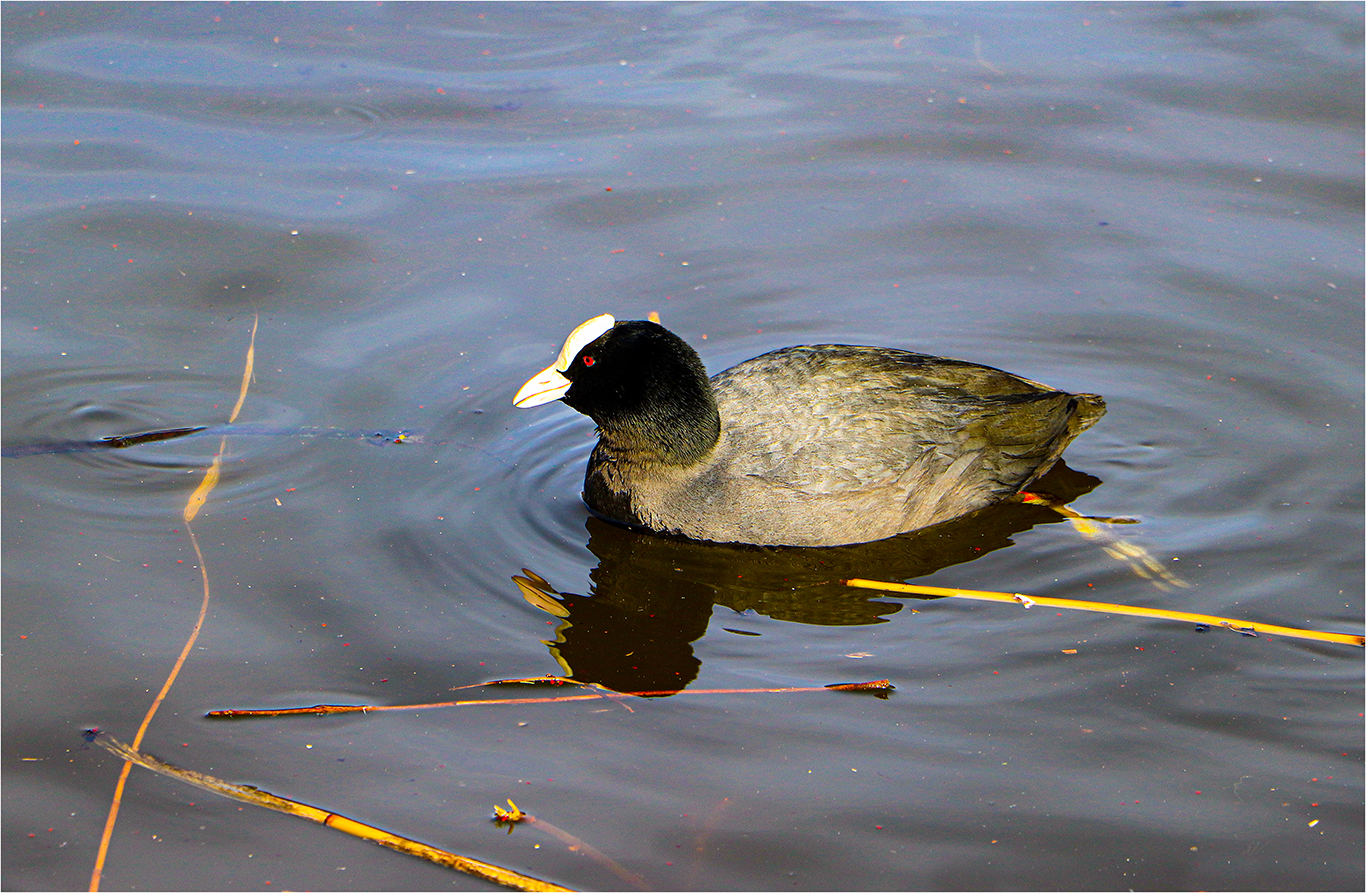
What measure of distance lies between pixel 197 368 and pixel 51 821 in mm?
2788

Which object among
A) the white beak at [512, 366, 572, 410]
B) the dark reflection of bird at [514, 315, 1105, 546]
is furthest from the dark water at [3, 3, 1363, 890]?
the white beak at [512, 366, 572, 410]

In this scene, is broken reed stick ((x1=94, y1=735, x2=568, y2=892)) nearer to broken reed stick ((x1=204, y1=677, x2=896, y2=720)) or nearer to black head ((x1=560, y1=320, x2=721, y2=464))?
broken reed stick ((x1=204, y1=677, x2=896, y2=720))

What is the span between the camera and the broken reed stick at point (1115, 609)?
443 centimetres

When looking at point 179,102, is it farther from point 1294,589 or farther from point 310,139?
point 1294,589

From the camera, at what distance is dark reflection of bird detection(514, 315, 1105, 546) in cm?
507

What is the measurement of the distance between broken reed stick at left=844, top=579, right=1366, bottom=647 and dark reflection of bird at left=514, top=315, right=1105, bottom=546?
0.37 meters

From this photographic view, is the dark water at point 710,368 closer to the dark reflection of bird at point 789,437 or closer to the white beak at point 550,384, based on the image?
the dark reflection of bird at point 789,437

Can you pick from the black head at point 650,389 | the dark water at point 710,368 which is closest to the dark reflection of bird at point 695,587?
the dark water at point 710,368

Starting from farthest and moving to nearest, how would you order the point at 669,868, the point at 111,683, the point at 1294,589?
the point at 1294,589 → the point at 111,683 → the point at 669,868

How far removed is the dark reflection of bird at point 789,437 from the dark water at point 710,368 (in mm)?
170

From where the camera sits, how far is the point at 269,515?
5.07 m

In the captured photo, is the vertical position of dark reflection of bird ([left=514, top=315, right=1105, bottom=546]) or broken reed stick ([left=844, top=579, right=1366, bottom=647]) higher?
dark reflection of bird ([left=514, top=315, right=1105, bottom=546])

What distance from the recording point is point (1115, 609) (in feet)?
15.1

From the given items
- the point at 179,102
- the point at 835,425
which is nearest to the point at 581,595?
the point at 835,425
